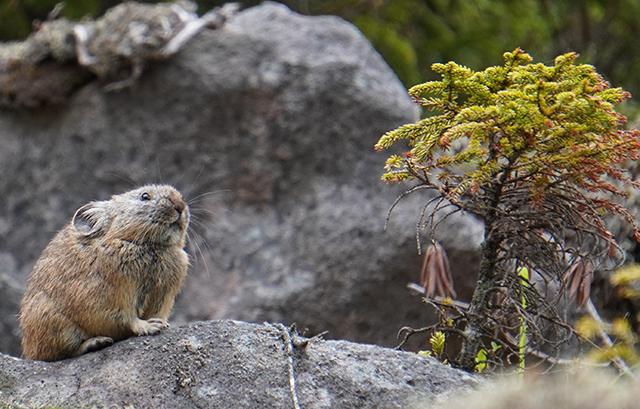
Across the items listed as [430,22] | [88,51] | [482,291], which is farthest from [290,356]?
[430,22]

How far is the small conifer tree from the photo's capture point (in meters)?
4.73

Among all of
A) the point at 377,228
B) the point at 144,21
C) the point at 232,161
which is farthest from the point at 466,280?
the point at 144,21

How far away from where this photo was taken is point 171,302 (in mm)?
5797

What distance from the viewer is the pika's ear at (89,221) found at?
5.72m

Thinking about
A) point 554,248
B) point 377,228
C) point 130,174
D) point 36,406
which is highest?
point 554,248

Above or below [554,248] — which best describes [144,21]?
below

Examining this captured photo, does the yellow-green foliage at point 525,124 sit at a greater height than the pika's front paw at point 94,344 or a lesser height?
greater

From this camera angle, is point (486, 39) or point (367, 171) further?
point (486, 39)

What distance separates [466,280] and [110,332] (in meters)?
3.89

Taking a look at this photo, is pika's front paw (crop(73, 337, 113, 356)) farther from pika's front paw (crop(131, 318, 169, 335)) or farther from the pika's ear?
the pika's ear

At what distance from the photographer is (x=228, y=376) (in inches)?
196

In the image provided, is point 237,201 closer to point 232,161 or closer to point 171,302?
point 232,161

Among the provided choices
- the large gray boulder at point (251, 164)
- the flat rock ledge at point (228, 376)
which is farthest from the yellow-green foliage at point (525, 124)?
the large gray boulder at point (251, 164)

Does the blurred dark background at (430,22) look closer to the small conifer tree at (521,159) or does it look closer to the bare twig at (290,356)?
the small conifer tree at (521,159)
